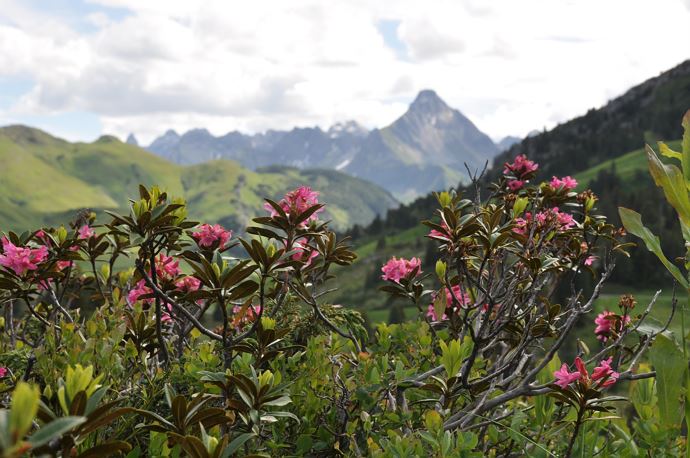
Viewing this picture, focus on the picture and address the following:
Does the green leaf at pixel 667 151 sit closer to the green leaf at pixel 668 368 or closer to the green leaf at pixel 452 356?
the green leaf at pixel 668 368

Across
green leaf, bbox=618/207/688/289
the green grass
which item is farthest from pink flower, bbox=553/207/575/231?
the green grass

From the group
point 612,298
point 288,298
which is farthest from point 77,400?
point 612,298

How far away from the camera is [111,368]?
148 inches

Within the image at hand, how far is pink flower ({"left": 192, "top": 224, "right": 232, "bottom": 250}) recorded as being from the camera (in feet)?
Result: 15.8

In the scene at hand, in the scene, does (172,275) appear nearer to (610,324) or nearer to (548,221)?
(548,221)

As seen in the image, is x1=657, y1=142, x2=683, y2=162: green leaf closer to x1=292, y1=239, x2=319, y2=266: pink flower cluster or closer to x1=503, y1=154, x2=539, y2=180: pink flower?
x1=292, y1=239, x2=319, y2=266: pink flower cluster

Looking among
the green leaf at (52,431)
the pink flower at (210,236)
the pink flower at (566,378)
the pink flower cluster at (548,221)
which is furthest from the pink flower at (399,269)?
the green leaf at (52,431)

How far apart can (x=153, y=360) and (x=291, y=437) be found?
5.17 feet

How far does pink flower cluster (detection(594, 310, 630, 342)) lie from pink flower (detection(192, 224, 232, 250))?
163 inches

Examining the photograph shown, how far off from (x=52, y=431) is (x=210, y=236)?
345 centimetres

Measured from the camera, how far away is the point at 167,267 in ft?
16.4

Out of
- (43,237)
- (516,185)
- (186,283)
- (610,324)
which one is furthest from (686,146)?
(43,237)

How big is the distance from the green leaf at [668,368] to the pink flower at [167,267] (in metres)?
3.86

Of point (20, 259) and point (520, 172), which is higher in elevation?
point (520, 172)
